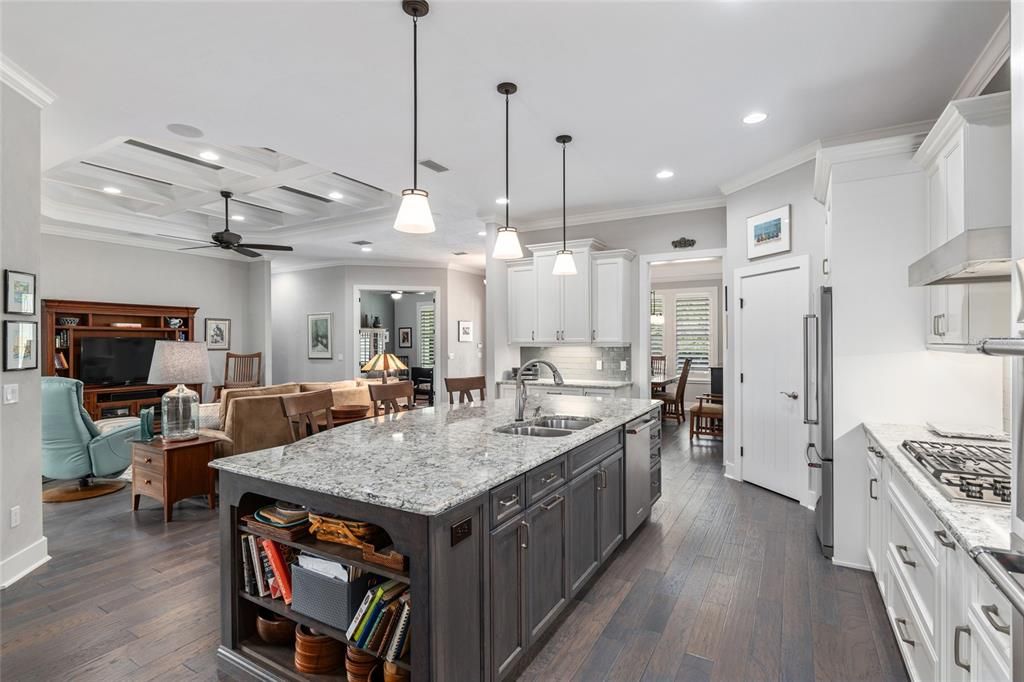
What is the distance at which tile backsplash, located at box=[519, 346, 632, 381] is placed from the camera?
583 centimetres

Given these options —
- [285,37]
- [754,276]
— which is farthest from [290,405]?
[754,276]

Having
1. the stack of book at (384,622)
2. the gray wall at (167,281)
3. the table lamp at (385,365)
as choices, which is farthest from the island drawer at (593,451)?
the gray wall at (167,281)

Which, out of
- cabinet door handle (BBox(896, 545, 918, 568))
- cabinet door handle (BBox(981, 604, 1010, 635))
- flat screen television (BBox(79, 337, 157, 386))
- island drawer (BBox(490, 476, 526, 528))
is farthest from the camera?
flat screen television (BBox(79, 337, 157, 386))

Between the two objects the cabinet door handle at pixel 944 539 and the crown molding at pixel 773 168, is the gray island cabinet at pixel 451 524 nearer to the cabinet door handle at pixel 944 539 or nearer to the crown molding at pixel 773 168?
the cabinet door handle at pixel 944 539

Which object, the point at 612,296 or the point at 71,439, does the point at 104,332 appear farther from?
the point at 612,296

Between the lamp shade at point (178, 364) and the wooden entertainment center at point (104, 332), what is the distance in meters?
3.78

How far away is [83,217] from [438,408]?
5.84 m

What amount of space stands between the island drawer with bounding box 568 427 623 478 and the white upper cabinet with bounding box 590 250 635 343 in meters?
2.63

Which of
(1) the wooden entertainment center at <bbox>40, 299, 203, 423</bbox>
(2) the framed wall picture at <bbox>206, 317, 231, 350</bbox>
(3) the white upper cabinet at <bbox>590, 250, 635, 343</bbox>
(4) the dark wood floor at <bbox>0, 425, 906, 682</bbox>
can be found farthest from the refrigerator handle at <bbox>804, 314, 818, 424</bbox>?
(2) the framed wall picture at <bbox>206, 317, 231, 350</bbox>

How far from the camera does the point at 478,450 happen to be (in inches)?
86.7

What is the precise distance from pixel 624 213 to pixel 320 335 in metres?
6.47

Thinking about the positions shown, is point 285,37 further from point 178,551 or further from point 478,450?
point 178,551

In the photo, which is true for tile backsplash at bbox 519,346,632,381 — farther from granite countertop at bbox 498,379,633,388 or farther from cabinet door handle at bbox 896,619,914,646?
cabinet door handle at bbox 896,619,914,646

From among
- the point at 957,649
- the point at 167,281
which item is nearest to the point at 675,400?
the point at 957,649
